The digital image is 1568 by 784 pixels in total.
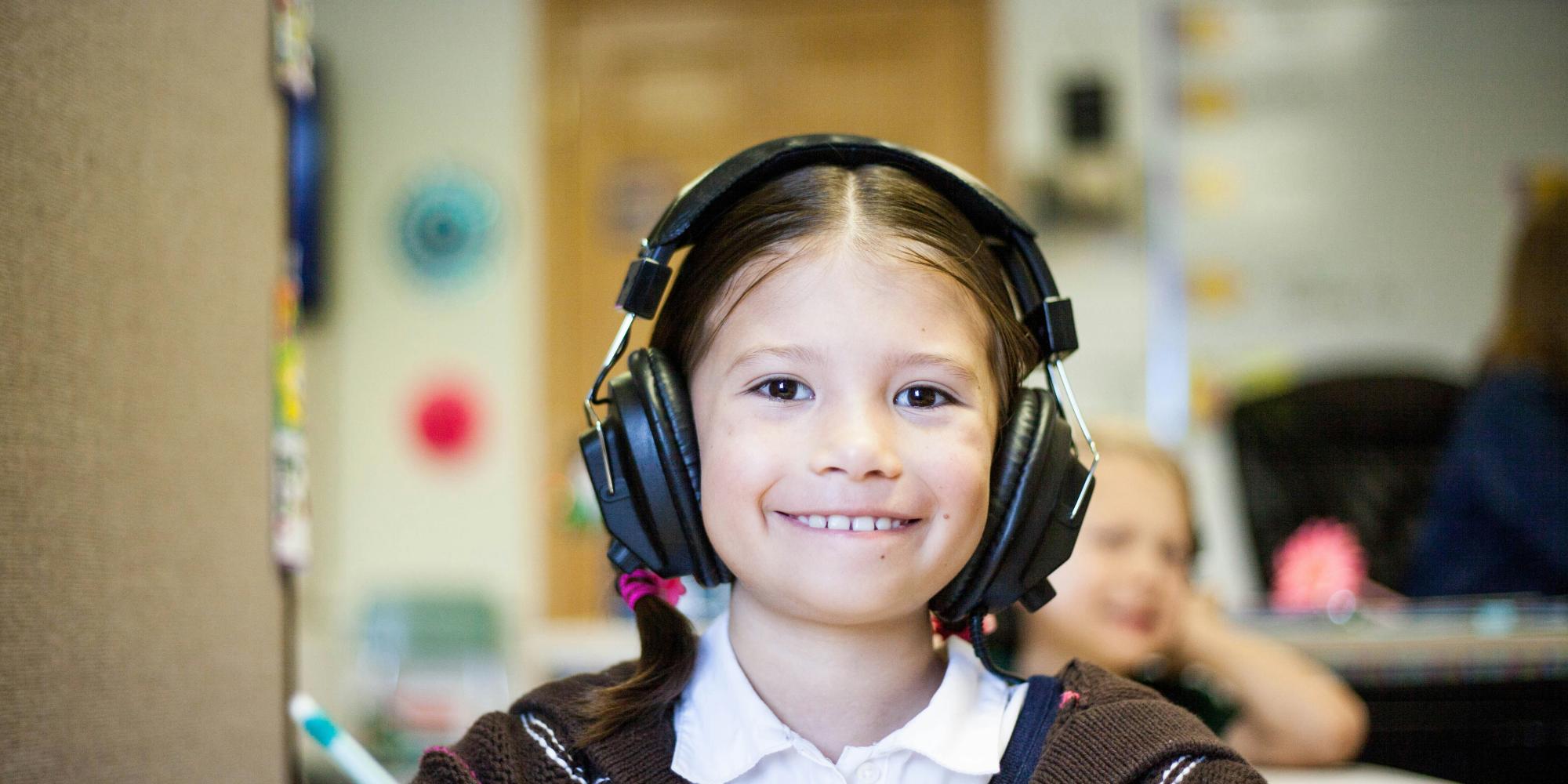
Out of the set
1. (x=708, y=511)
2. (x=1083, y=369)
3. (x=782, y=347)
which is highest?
(x=782, y=347)

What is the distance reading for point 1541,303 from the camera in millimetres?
2473

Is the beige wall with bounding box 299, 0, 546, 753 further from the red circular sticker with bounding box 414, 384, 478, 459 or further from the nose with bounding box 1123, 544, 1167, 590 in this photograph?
the nose with bounding box 1123, 544, 1167, 590

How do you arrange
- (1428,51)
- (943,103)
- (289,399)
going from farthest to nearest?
(943,103)
(1428,51)
(289,399)

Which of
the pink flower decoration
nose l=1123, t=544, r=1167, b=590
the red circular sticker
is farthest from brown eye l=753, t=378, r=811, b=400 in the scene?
the red circular sticker

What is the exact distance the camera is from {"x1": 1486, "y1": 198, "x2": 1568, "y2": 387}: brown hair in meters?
2.42

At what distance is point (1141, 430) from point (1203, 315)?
7.26 ft

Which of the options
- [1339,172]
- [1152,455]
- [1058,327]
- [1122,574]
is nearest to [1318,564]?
[1152,455]

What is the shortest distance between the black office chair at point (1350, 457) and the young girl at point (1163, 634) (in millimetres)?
1155

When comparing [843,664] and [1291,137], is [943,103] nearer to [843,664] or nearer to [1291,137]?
[1291,137]

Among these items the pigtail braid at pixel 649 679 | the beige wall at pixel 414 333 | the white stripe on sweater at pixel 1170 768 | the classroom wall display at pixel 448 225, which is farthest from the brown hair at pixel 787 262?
the classroom wall display at pixel 448 225

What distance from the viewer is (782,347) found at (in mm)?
863

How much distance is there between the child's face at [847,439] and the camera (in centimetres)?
83

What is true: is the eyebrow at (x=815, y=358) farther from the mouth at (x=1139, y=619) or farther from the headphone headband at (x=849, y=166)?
the mouth at (x=1139, y=619)

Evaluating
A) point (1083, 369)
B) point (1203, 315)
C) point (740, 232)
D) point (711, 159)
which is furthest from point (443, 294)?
point (740, 232)
